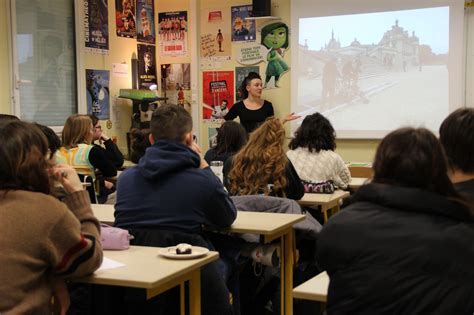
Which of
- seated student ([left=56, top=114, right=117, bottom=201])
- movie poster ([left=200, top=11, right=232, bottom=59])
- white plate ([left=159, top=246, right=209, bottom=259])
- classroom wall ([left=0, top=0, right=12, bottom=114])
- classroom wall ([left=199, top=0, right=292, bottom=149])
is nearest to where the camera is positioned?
white plate ([left=159, top=246, right=209, bottom=259])

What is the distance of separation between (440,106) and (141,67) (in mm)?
3586

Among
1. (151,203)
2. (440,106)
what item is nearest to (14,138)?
(151,203)

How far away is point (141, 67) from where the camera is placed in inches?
301

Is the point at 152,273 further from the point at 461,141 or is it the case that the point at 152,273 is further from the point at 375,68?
the point at 375,68

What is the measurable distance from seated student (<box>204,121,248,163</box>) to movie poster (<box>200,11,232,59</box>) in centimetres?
321

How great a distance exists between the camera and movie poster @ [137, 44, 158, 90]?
300 inches

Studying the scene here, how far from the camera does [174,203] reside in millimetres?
2746

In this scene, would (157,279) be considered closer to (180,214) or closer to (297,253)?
(180,214)

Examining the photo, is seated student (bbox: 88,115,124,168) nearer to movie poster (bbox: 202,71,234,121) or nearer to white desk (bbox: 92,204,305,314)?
movie poster (bbox: 202,71,234,121)

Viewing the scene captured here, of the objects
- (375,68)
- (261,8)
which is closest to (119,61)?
(261,8)

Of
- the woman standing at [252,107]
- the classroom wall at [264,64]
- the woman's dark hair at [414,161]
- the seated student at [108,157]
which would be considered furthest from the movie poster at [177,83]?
the woman's dark hair at [414,161]

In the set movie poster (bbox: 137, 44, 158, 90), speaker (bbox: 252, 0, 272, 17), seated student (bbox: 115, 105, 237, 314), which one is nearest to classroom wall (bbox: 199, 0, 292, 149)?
speaker (bbox: 252, 0, 272, 17)

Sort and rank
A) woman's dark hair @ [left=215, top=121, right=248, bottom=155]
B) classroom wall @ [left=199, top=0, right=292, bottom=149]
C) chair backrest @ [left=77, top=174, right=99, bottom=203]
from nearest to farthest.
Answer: woman's dark hair @ [left=215, top=121, right=248, bottom=155] → chair backrest @ [left=77, top=174, right=99, bottom=203] → classroom wall @ [left=199, top=0, right=292, bottom=149]

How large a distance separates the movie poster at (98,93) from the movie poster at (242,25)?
1605 millimetres
